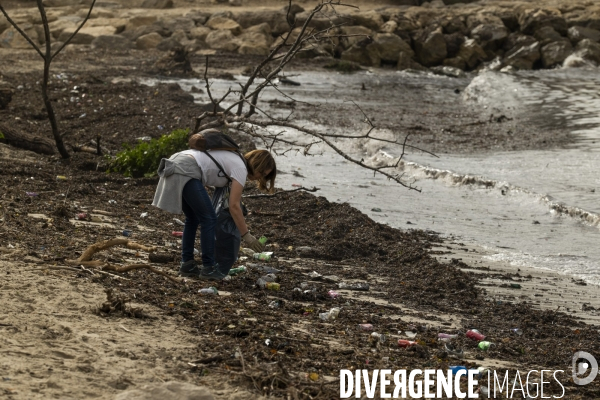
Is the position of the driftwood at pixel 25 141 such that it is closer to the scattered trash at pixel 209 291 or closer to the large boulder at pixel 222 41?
the scattered trash at pixel 209 291

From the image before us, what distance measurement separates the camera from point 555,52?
3412cm

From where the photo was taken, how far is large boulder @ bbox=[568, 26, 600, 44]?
35.2 metres

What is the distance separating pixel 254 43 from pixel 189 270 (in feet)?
87.1

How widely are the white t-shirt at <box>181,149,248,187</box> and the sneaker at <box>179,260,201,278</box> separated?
1.98 ft

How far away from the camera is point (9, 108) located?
45.9ft

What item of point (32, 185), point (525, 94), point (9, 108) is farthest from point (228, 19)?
point (32, 185)

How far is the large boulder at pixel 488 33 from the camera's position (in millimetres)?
35375

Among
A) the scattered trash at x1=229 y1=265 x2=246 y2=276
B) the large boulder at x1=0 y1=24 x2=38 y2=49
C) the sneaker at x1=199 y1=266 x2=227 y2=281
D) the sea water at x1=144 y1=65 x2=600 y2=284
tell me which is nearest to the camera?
the sneaker at x1=199 y1=266 x2=227 y2=281

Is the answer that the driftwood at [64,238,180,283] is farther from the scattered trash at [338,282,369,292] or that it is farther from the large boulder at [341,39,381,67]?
the large boulder at [341,39,381,67]

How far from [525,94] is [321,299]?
2048 cm

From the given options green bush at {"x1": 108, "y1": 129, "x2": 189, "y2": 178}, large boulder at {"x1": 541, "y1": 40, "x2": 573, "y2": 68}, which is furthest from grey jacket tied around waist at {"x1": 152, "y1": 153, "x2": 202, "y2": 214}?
large boulder at {"x1": 541, "y1": 40, "x2": 573, "y2": 68}

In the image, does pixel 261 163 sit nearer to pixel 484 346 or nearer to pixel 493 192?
pixel 484 346

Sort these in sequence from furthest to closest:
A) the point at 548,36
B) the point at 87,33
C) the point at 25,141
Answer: the point at 548,36 < the point at 87,33 < the point at 25,141

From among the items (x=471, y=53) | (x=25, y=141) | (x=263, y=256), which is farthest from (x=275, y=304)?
(x=471, y=53)
